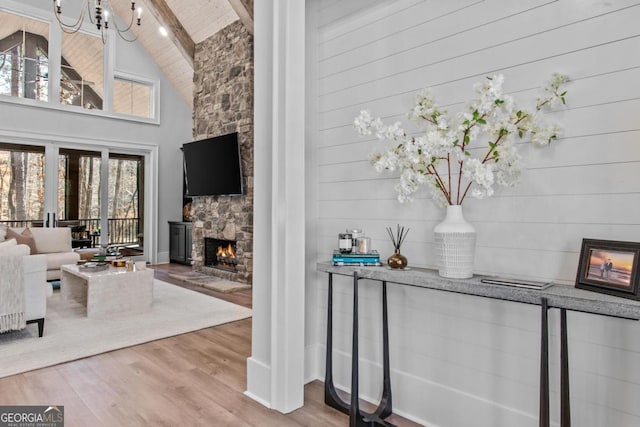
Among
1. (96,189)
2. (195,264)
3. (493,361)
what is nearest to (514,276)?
(493,361)

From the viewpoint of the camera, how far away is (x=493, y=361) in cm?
178

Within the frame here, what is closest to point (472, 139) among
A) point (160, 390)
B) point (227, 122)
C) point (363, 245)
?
point (363, 245)

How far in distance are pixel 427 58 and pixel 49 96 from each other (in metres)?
6.43

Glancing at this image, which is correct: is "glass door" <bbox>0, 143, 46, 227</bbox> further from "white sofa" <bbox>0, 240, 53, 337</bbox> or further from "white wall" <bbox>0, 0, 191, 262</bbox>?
"white sofa" <bbox>0, 240, 53, 337</bbox>

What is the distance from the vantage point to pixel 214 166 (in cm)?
596

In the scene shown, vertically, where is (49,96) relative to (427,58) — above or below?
above

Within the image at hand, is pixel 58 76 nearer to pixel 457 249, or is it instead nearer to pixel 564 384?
pixel 457 249

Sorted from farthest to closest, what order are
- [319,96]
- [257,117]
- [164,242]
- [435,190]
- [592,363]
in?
[164,242], [319,96], [257,117], [435,190], [592,363]

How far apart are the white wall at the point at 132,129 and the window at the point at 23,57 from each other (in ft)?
0.60

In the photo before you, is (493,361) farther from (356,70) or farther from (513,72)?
(356,70)

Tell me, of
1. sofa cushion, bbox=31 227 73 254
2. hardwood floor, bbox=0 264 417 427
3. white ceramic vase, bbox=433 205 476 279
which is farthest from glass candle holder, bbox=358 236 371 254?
sofa cushion, bbox=31 227 73 254

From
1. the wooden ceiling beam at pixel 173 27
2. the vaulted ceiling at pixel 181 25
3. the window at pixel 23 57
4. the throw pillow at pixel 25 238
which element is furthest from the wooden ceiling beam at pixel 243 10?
the throw pillow at pixel 25 238

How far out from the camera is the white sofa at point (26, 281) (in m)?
2.95

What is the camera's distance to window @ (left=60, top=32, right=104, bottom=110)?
644 cm
